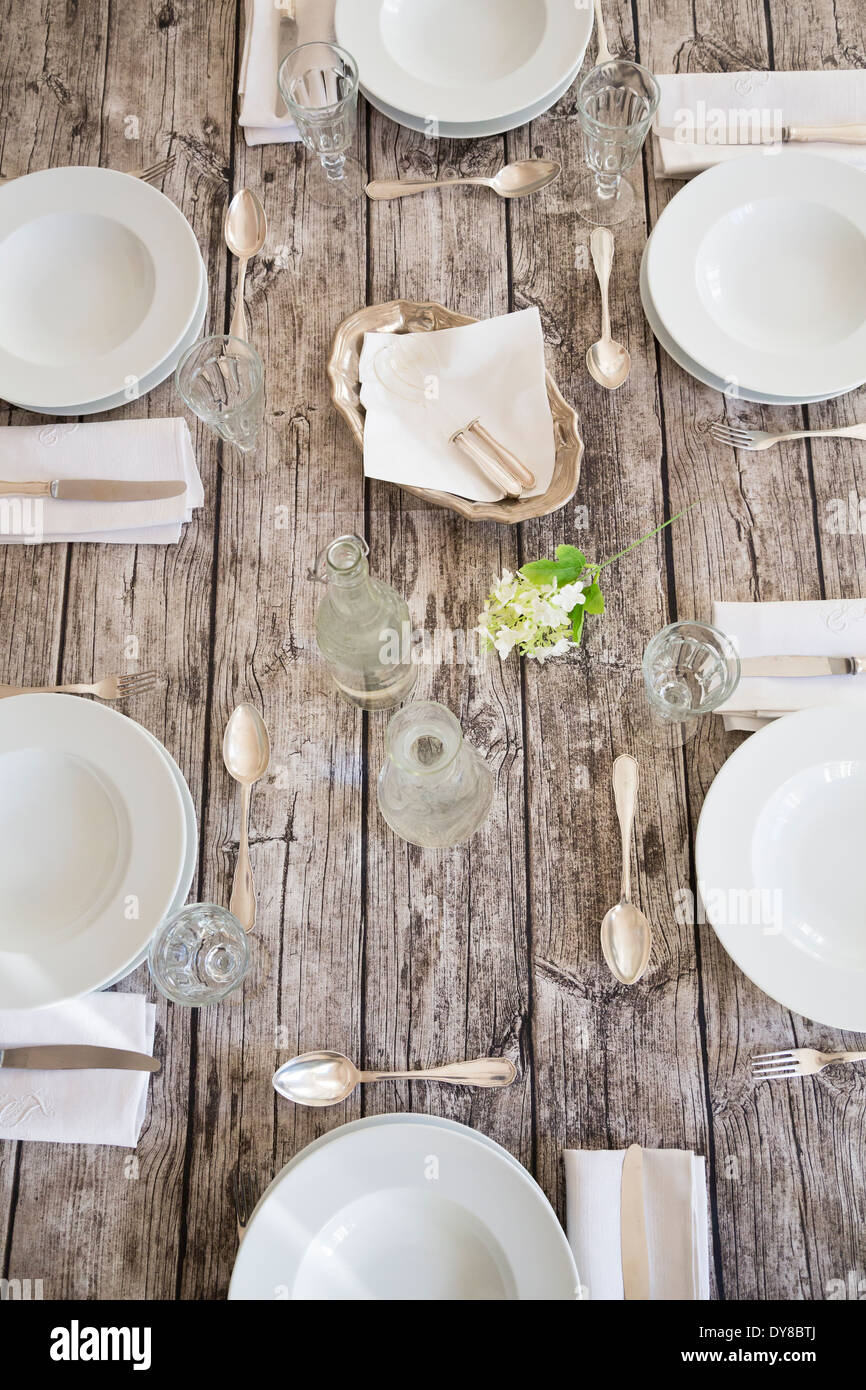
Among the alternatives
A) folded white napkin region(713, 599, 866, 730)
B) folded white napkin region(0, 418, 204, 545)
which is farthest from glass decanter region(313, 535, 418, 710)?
folded white napkin region(713, 599, 866, 730)

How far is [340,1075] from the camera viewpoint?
1229 mm

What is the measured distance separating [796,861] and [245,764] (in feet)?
2.55

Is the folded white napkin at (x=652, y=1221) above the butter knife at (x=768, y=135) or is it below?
below

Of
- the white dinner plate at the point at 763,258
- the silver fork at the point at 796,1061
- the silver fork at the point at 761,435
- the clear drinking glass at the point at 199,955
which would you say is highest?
the white dinner plate at the point at 763,258

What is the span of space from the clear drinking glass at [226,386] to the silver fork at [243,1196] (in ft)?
3.49

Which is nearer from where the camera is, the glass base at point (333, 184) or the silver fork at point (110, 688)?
the silver fork at point (110, 688)

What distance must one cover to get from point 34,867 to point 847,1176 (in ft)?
3.79

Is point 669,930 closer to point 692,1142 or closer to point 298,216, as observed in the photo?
point 692,1142

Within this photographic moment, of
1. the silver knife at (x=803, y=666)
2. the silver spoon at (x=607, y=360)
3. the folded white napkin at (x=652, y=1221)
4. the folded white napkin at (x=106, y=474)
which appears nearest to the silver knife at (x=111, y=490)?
the folded white napkin at (x=106, y=474)

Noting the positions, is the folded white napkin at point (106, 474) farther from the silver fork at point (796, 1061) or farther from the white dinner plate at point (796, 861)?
the silver fork at point (796, 1061)

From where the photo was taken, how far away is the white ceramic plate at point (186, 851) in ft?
4.07

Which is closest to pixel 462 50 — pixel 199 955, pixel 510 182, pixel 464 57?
pixel 464 57

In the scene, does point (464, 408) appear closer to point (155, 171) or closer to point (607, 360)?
point (607, 360)
